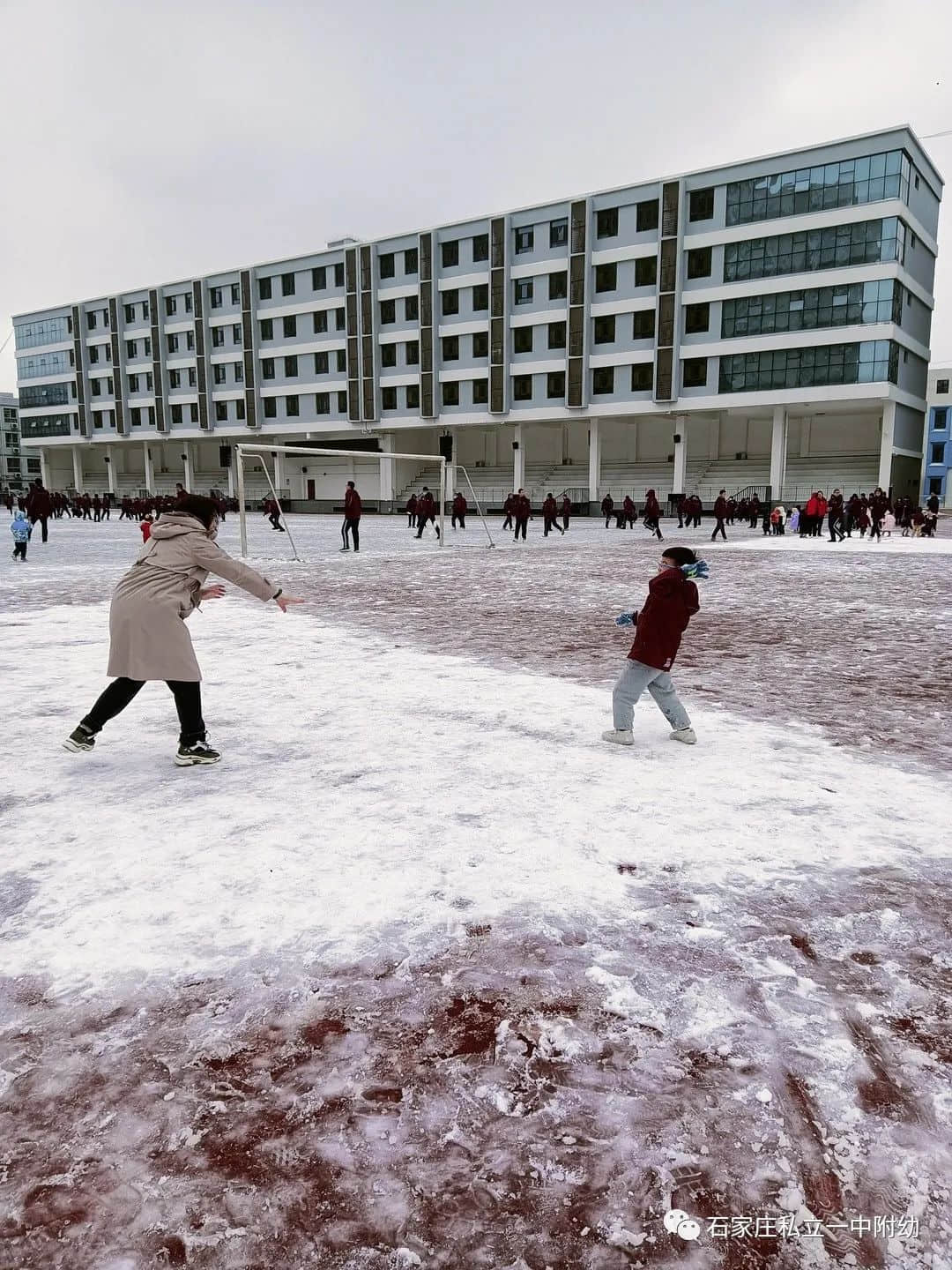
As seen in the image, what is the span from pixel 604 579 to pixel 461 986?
41.6 feet

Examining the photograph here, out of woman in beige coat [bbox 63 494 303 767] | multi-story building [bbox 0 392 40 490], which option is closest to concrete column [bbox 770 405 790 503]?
woman in beige coat [bbox 63 494 303 767]

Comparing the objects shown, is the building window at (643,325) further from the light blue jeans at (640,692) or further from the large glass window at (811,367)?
the light blue jeans at (640,692)

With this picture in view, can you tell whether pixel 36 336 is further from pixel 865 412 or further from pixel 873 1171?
pixel 873 1171

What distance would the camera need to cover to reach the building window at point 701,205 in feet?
139

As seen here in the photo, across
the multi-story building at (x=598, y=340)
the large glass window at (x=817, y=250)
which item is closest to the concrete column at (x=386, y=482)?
the multi-story building at (x=598, y=340)

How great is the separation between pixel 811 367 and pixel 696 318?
658 centimetres

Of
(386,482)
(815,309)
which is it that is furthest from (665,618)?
(386,482)

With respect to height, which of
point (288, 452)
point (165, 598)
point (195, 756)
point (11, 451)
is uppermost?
point (11, 451)

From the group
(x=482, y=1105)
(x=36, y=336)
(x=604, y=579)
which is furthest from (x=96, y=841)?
(x=36, y=336)

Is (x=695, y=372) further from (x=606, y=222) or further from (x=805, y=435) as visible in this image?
(x=606, y=222)

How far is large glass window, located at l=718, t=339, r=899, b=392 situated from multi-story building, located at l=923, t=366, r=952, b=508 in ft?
72.0

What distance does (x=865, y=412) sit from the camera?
45.2 metres

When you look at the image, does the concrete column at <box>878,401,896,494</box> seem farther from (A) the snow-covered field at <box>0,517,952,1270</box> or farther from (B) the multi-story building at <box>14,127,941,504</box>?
(A) the snow-covered field at <box>0,517,952,1270</box>

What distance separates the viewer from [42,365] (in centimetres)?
7231
